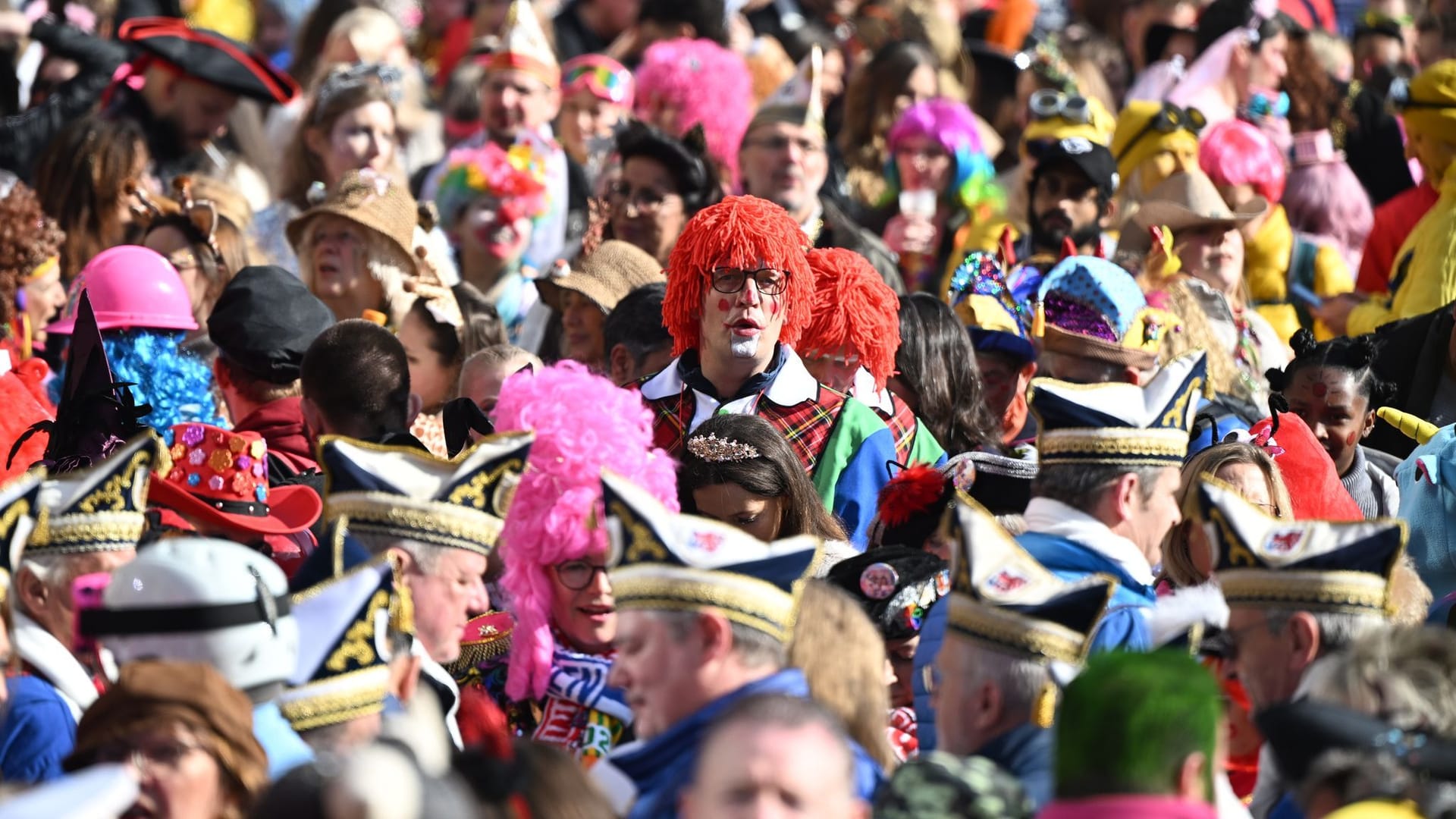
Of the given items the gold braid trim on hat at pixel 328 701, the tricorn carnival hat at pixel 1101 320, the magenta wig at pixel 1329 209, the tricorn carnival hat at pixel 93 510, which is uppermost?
the tricorn carnival hat at pixel 93 510

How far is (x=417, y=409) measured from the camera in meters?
6.55

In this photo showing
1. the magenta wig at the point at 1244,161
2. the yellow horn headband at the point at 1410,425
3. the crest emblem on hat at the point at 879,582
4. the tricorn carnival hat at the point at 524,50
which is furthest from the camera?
the tricorn carnival hat at the point at 524,50

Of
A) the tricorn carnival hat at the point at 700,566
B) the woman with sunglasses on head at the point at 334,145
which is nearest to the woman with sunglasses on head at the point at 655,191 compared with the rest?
the woman with sunglasses on head at the point at 334,145

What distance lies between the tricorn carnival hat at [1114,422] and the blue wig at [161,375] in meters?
2.78

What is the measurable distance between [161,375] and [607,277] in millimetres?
1929

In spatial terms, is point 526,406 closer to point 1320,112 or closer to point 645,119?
point 645,119

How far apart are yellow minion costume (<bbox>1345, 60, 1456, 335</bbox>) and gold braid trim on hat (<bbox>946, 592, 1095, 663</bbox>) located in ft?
14.6

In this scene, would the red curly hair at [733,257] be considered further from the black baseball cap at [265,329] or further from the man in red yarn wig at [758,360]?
the black baseball cap at [265,329]

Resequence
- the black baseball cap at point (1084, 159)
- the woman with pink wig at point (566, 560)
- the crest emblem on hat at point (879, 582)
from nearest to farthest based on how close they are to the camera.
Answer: the woman with pink wig at point (566, 560) → the crest emblem on hat at point (879, 582) → the black baseball cap at point (1084, 159)

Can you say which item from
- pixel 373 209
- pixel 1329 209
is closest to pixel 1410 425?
pixel 1329 209

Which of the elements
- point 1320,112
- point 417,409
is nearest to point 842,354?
point 417,409

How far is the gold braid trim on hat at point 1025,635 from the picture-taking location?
4.46 m

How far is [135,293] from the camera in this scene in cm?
700

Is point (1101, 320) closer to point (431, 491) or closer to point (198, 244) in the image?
point (431, 491)
